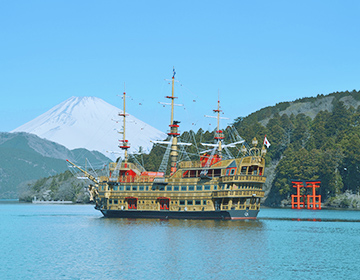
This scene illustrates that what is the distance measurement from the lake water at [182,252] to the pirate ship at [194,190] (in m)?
4.44

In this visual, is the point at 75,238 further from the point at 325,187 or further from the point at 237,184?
the point at 325,187

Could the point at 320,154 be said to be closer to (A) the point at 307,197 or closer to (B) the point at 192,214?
(A) the point at 307,197

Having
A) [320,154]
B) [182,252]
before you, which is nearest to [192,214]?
[182,252]

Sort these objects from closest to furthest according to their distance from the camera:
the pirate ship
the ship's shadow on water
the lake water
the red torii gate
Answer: the lake water → the ship's shadow on water → the pirate ship → the red torii gate

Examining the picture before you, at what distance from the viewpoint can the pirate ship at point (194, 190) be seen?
7206 cm

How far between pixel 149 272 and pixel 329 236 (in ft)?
87.5

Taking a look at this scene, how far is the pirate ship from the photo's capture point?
7206cm

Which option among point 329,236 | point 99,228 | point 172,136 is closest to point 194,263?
point 329,236

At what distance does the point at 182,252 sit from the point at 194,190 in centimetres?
2855

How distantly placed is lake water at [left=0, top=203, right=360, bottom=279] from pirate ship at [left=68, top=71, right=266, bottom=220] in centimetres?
444

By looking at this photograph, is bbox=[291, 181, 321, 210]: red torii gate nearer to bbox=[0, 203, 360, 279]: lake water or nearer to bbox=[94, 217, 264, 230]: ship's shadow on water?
bbox=[94, 217, 264, 230]: ship's shadow on water

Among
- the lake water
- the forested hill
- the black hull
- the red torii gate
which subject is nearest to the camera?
the lake water

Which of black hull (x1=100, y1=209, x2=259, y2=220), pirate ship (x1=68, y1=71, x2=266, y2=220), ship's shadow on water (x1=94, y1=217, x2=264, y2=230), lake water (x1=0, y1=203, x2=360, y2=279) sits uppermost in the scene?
pirate ship (x1=68, y1=71, x2=266, y2=220)

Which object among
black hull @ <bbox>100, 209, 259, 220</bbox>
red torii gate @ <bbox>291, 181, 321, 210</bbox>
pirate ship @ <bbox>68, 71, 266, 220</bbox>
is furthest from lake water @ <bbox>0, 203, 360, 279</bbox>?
red torii gate @ <bbox>291, 181, 321, 210</bbox>
